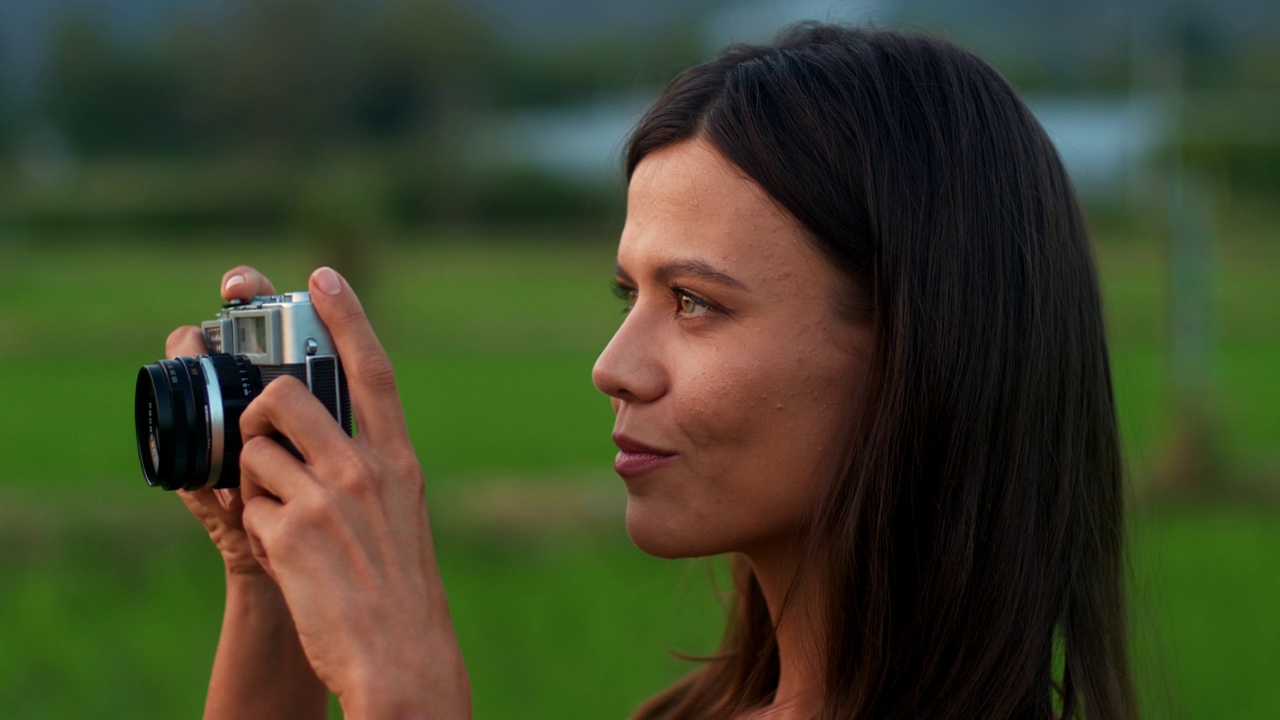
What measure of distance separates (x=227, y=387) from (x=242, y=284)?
1.06ft

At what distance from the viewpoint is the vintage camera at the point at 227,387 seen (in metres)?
1.80

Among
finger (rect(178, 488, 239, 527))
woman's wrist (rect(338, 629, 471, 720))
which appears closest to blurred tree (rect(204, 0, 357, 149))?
finger (rect(178, 488, 239, 527))

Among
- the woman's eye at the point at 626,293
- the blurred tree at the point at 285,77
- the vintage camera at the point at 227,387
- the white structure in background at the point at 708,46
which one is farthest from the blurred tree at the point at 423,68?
the vintage camera at the point at 227,387

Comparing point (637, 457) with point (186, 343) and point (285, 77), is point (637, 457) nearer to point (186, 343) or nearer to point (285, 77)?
point (186, 343)

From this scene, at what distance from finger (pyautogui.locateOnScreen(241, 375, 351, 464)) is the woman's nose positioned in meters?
0.40

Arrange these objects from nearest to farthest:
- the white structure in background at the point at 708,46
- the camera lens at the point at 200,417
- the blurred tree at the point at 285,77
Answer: the camera lens at the point at 200,417, the white structure in background at the point at 708,46, the blurred tree at the point at 285,77

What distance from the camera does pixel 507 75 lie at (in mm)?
59156

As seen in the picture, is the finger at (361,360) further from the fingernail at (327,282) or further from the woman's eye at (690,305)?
the woman's eye at (690,305)

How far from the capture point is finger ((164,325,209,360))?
2.17m

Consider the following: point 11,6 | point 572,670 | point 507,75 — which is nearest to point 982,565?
point 572,670

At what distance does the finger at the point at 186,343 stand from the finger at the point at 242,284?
7cm

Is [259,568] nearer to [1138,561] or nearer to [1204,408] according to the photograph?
[1138,561]

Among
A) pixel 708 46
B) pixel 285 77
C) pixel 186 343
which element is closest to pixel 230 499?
pixel 186 343

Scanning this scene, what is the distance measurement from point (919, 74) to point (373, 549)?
1.00 m
